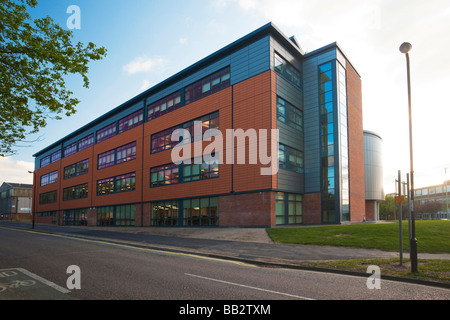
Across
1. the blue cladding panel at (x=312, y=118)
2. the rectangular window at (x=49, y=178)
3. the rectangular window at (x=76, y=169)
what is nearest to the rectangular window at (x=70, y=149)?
the rectangular window at (x=76, y=169)

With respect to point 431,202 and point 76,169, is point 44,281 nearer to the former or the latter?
point 76,169

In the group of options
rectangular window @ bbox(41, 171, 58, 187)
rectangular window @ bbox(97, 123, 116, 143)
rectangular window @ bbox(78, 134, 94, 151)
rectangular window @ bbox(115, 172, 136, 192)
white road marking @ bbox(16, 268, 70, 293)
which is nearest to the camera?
white road marking @ bbox(16, 268, 70, 293)

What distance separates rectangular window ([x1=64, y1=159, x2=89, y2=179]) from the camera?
54.6 metres

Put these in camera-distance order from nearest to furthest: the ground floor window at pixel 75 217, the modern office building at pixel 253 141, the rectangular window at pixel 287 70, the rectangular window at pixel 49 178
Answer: the modern office building at pixel 253 141 < the rectangular window at pixel 287 70 < the ground floor window at pixel 75 217 < the rectangular window at pixel 49 178

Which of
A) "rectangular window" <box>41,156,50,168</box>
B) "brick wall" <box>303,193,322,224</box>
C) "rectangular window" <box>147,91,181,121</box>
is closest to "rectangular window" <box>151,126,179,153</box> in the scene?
"rectangular window" <box>147,91,181,121</box>

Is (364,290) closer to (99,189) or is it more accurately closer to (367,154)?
(367,154)

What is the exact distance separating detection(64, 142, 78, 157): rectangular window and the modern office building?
2198 cm

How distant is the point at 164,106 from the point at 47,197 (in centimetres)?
4581

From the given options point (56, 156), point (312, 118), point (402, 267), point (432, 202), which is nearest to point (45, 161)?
point (56, 156)

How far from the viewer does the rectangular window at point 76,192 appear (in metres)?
54.0

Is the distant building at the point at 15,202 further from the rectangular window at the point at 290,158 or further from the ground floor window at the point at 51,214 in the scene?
the rectangular window at the point at 290,158

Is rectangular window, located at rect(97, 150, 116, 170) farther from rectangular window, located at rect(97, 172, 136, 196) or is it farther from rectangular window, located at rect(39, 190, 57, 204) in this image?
rectangular window, located at rect(39, 190, 57, 204)

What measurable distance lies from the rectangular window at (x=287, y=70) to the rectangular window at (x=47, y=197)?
56205 mm
